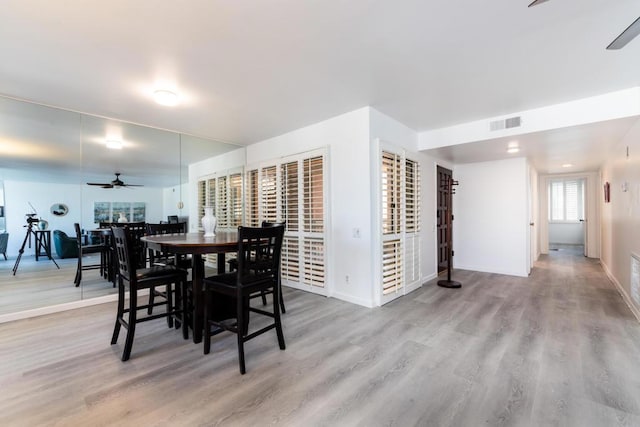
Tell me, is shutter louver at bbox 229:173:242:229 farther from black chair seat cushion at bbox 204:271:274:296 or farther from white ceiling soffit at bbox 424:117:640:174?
white ceiling soffit at bbox 424:117:640:174

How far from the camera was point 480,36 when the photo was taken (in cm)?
211

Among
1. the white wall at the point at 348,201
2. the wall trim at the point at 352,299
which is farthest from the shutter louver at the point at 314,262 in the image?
the wall trim at the point at 352,299

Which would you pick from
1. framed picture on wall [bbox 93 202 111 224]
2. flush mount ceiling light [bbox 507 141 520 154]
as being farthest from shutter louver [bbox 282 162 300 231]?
flush mount ceiling light [bbox 507 141 520 154]

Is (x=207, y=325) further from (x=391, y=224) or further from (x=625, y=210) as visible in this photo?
(x=625, y=210)

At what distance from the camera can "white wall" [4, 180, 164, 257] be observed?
3.41 meters

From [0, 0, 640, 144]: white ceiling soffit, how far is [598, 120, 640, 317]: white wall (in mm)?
1041

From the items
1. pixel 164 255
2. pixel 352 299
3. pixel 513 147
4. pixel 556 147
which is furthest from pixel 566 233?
pixel 164 255

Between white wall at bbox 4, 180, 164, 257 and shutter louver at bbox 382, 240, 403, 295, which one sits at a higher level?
white wall at bbox 4, 180, 164, 257

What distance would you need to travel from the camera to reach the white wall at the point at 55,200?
11.2 feet

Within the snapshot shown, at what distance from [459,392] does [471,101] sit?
3029 mm

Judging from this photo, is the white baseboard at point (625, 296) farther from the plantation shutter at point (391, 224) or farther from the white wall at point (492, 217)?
the plantation shutter at point (391, 224)

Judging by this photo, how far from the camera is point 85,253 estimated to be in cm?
397

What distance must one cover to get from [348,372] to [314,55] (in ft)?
8.31

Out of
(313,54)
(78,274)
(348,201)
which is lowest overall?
(78,274)
